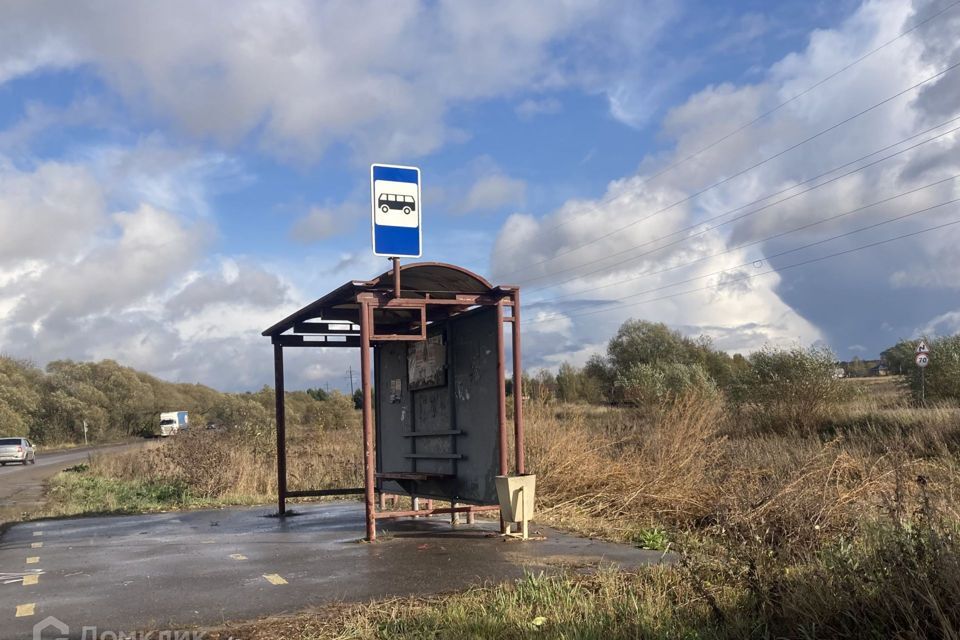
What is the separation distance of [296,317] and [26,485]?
18600mm

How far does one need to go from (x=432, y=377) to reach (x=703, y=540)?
452cm

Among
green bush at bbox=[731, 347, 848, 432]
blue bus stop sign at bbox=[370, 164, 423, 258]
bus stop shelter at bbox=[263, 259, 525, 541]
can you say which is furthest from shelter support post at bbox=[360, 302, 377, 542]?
green bush at bbox=[731, 347, 848, 432]

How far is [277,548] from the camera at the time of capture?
29.7 ft

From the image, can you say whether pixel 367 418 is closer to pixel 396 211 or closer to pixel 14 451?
pixel 396 211

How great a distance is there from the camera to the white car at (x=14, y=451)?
132ft

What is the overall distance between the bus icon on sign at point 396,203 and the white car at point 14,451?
37.9m

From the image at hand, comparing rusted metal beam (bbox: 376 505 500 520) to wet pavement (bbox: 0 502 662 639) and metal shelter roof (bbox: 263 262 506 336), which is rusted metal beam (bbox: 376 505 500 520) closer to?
wet pavement (bbox: 0 502 662 639)

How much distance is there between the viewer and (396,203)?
9.77 m

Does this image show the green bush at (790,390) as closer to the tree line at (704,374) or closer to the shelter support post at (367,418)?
the tree line at (704,374)

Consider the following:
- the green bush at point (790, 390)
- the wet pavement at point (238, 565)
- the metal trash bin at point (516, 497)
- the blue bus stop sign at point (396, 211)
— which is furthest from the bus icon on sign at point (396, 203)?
the green bush at point (790, 390)

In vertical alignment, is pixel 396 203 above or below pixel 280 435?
above

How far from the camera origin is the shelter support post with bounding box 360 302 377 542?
30.5ft

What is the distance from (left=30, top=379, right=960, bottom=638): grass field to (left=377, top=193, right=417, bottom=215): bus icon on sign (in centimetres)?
429

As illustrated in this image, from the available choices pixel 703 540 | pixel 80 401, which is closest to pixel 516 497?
pixel 703 540
